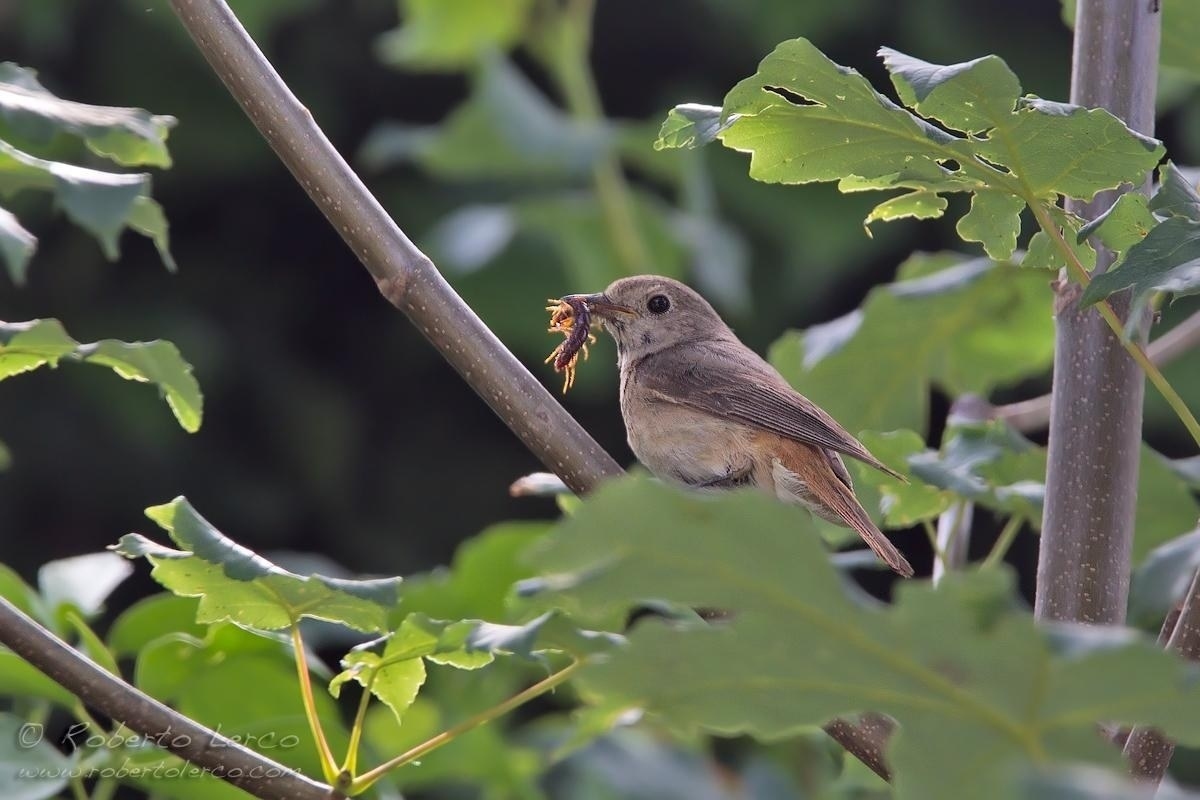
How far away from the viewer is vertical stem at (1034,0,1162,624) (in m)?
1.99

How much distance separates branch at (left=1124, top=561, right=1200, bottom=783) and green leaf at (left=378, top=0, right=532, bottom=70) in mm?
3991

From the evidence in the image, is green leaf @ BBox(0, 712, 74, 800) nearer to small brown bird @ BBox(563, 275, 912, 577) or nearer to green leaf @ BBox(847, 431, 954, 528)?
green leaf @ BBox(847, 431, 954, 528)

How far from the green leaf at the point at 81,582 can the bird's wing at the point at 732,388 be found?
1.46 metres

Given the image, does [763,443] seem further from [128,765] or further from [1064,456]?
[128,765]

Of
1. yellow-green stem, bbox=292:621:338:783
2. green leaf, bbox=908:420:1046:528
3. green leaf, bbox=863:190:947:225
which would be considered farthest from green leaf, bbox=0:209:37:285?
green leaf, bbox=908:420:1046:528

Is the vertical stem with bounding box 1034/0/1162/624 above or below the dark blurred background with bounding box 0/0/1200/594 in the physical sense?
above

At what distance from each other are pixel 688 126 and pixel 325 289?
4.96 metres

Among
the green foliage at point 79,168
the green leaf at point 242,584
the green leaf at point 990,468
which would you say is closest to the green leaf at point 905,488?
the green leaf at point 990,468

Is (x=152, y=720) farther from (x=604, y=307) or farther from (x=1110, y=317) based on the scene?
(x=604, y=307)

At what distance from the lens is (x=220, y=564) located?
1760mm

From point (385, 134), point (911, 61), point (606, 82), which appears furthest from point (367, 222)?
point (606, 82)

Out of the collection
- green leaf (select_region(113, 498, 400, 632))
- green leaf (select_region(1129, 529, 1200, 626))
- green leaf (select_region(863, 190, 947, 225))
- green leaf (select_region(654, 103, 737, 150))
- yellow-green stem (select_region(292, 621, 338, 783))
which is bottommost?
yellow-green stem (select_region(292, 621, 338, 783))

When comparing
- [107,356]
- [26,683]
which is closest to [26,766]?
[26,683]

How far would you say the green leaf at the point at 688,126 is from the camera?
190cm
